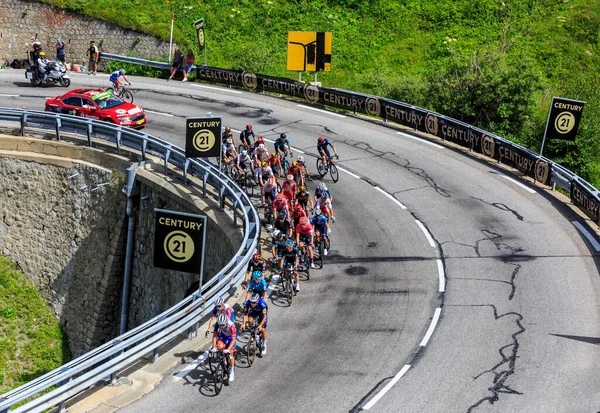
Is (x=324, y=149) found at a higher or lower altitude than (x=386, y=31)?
lower

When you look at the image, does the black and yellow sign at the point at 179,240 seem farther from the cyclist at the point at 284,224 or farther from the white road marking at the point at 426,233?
the white road marking at the point at 426,233

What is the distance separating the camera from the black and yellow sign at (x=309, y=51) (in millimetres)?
36406

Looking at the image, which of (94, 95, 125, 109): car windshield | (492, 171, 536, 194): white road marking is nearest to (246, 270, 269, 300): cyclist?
(492, 171, 536, 194): white road marking

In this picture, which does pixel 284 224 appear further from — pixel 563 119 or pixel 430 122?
pixel 430 122

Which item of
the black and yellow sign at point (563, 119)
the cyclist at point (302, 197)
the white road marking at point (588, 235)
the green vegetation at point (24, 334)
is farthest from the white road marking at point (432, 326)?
the green vegetation at point (24, 334)

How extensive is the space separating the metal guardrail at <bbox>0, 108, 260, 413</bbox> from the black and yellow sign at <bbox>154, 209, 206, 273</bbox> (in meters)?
1.01

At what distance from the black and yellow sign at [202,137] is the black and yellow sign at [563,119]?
38.9 ft

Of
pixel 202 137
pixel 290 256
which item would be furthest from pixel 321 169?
pixel 290 256

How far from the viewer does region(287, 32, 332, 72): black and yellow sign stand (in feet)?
119

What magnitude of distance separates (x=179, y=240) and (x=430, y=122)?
742 inches

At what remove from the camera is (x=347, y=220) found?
79.9ft

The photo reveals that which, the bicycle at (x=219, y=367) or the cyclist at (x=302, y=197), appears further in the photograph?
the cyclist at (x=302, y=197)

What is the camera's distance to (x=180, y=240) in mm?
15977

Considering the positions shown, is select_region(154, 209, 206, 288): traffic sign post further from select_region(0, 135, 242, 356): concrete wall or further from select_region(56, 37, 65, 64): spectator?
select_region(56, 37, 65, 64): spectator
